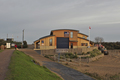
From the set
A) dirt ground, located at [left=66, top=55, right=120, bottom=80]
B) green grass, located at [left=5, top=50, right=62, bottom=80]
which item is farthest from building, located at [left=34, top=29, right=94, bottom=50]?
green grass, located at [left=5, top=50, right=62, bottom=80]

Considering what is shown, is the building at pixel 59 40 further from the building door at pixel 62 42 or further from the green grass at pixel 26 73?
the green grass at pixel 26 73

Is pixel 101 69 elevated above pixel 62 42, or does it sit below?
below

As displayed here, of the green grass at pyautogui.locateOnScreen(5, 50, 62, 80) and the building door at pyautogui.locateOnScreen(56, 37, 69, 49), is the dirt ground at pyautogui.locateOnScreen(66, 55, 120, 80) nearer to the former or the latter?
the green grass at pyautogui.locateOnScreen(5, 50, 62, 80)

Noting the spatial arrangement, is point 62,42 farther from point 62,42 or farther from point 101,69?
point 101,69

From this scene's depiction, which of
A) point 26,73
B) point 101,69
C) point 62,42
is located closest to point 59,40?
point 62,42

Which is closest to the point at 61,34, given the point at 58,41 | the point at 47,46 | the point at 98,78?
the point at 58,41

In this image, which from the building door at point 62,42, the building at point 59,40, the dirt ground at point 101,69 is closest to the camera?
the dirt ground at point 101,69

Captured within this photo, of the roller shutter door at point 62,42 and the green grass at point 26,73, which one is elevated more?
the roller shutter door at point 62,42

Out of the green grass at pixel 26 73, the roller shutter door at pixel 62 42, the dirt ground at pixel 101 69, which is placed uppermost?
the roller shutter door at pixel 62 42

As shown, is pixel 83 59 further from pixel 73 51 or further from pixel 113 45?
pixel 113 45

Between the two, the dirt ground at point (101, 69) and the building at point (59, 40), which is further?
the building at point (59, 40)

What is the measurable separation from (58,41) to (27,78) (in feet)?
112

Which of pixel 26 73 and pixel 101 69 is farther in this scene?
pixel 101 69

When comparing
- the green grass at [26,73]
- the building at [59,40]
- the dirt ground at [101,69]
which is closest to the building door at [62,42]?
the building at [59,40]
